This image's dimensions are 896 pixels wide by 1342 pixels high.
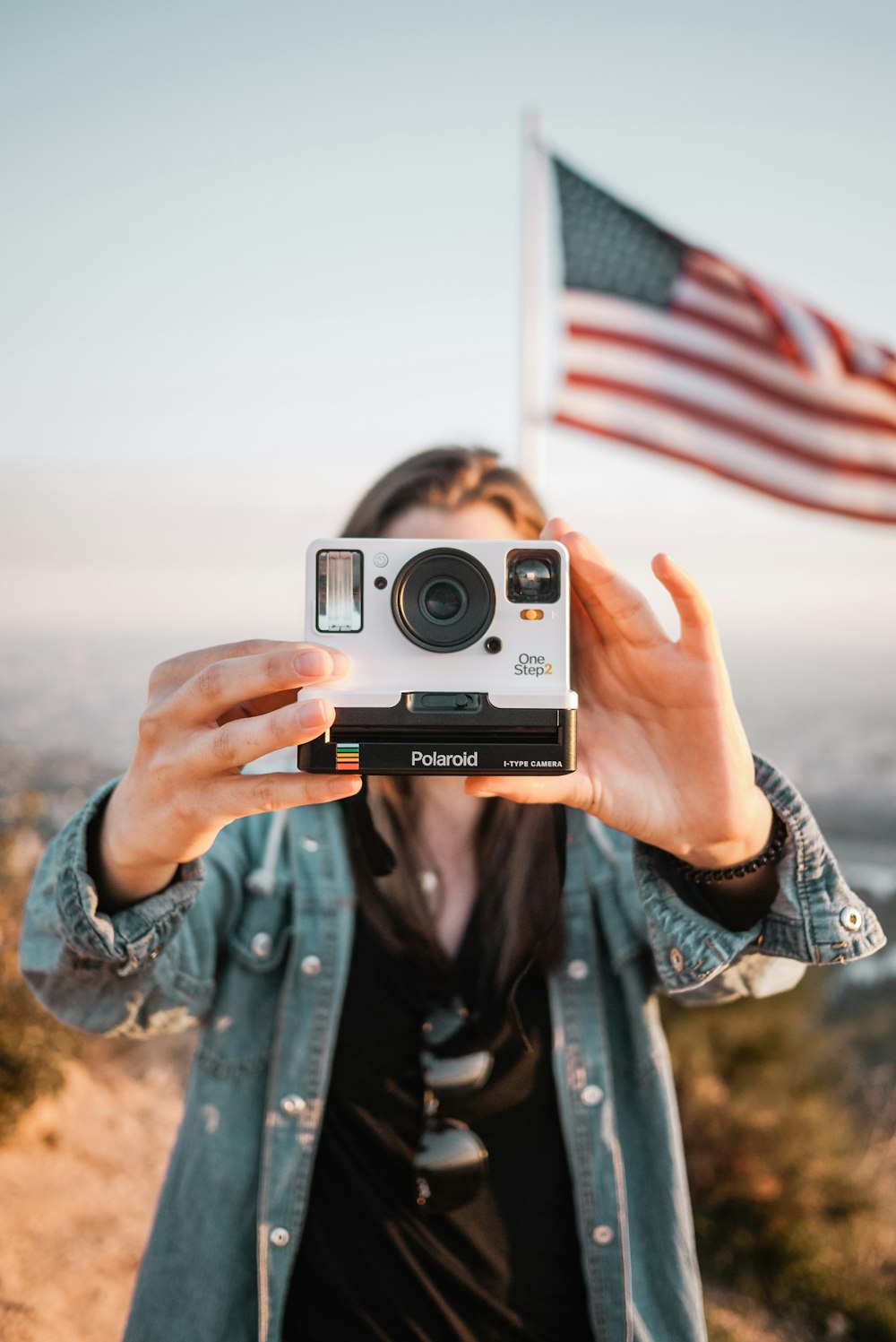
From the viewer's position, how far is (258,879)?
1860 millimetres

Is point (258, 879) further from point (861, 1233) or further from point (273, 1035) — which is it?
point (861, 1233)

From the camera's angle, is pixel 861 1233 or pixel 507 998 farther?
pixel 861 1233

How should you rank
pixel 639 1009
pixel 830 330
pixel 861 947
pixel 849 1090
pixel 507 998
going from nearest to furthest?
pixel 861 947
pixel 507 998
pixel 639 1009
pixel 830 330
pixel 849 1090

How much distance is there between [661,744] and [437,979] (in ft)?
1.95

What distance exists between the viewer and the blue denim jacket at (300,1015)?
5.19 feet

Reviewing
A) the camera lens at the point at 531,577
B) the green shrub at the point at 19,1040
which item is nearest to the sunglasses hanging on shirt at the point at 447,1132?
the camera lens at the point at 531,577

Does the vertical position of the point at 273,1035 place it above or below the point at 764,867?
below

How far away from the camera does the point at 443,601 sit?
61.4 inches

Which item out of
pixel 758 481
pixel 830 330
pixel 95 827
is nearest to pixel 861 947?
pixel 95 827

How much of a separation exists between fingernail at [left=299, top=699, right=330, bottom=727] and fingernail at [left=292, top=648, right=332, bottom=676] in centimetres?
5

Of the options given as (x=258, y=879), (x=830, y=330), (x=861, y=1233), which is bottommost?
(x=861, y=1233)

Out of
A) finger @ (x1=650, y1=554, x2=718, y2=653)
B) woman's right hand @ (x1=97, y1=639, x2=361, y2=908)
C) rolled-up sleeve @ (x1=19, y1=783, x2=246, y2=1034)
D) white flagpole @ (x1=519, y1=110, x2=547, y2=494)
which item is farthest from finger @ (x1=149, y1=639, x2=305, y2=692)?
white flagpole @ (x1=519, y1=110, x2=547, y2=494)

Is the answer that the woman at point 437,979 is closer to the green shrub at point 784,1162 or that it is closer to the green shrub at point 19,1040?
the green shrub at point 19,1040

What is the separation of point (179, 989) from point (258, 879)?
25 cm
